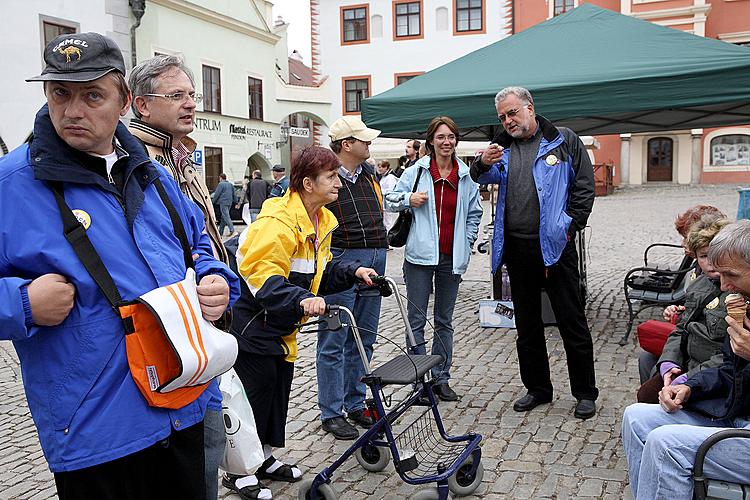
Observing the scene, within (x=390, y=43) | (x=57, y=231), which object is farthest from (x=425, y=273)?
(x=390, y=43)

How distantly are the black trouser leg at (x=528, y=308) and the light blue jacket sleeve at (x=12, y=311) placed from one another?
139 inches

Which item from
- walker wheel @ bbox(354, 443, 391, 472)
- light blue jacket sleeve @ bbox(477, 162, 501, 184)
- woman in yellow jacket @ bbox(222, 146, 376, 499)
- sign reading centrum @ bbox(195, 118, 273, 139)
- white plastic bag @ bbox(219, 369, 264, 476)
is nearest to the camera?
white plastic bag @ bbox(219, 369, 264, 476)

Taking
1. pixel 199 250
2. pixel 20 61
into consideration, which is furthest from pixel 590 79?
pixel 20 61

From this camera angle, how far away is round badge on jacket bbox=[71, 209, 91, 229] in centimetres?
188

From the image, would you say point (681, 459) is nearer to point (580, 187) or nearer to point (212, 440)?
point (212, 440)

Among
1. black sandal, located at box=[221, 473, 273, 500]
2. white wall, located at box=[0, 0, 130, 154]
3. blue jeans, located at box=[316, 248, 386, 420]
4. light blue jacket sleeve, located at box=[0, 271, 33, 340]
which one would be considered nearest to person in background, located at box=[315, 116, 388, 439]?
blue jeans, located at box=[316, 248, 386, 420]

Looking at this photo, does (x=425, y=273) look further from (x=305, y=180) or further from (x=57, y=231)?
(x=57, y=231)

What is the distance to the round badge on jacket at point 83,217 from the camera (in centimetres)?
188

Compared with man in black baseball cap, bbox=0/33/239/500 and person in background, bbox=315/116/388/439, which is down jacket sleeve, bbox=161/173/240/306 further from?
person in background, bbox=315/116/388/439

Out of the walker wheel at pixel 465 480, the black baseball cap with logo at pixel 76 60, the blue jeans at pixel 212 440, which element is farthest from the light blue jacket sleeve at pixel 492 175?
the black baseball cap with logo at pixel 76 60

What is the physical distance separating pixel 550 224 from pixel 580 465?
59.0 inches

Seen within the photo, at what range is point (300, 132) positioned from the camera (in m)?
31.6

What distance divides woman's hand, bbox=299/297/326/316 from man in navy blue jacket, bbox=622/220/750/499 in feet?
4.73

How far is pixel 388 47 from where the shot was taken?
126 feet
